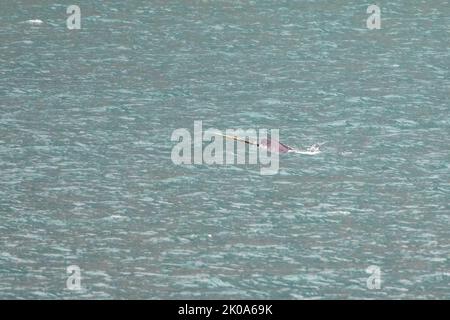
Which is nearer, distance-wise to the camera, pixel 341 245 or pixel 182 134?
pixel 341 245

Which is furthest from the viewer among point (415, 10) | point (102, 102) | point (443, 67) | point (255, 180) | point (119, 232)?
point (415, 10)

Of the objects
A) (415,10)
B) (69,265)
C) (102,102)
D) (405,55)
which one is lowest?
(69,265)

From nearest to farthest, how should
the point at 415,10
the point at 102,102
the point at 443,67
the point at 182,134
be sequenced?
the point at 182,134
the point at 102,102
the point at 443,67
the point at 415,10

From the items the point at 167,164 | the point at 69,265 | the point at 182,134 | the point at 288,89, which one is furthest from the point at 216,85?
the point at 69,265

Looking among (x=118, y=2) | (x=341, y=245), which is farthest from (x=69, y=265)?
(x=118, y=2)

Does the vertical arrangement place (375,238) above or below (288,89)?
below

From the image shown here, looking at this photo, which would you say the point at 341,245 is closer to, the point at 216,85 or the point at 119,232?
the point at 119,232
